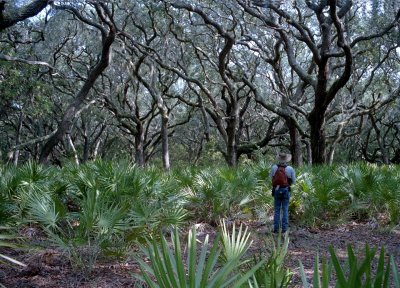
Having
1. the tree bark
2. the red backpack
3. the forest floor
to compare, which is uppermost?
the tree bark

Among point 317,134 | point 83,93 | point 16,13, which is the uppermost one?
point 16,13

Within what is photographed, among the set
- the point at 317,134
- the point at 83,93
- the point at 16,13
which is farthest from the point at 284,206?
the point at 83,93

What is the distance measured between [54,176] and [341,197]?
582 cm

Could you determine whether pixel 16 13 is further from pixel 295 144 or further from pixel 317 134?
pixel 295 144

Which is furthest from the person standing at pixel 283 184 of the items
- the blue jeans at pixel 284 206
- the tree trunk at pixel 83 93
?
the tree trunk at pixel 83 93

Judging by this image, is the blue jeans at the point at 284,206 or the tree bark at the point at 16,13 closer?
the blue jeans at the point at 284,206

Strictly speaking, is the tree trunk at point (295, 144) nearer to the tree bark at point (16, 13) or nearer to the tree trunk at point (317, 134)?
the tree trunk at point (317, 134)

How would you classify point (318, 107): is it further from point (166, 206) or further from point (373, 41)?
point (166, 206)

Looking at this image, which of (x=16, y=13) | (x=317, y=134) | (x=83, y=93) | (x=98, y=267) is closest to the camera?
(x=98, y=267)

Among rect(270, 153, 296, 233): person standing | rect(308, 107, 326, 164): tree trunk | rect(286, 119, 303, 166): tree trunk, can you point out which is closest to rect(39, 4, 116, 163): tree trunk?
rect(308, 107, 326, 164): tree trunk

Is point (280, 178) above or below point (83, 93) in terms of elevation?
below

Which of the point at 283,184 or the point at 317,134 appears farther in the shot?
the point at 317,134

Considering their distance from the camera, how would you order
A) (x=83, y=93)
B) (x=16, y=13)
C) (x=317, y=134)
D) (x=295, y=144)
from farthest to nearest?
(x=295, y=144) → (x=317, y=134) → (x=83, y=93) → (x=16, y=13)

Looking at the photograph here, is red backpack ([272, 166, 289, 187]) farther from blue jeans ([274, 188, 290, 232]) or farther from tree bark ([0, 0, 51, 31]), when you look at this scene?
tree bark ([0, 0, 51, 31])
